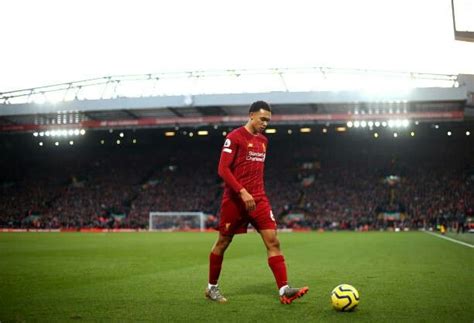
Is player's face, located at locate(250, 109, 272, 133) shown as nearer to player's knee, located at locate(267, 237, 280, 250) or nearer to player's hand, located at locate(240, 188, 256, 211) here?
player's hand, located at locate(240, 188, 256, 211)

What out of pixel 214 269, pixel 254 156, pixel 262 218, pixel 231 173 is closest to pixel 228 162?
pixel 231 173

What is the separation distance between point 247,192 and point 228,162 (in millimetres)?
459

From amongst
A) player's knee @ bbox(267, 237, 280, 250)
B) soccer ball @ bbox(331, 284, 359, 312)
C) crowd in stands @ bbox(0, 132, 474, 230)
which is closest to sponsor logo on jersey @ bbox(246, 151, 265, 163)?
player's knee @ bbox(267, 237, 280, 250)

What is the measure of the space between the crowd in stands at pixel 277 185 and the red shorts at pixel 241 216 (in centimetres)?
3636

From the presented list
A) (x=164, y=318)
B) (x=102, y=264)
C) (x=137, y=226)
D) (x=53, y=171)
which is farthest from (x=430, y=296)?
(x=53, y=171)

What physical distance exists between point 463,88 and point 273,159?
806 inches

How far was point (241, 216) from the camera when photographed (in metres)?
6.68

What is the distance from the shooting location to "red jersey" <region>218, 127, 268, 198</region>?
664cm

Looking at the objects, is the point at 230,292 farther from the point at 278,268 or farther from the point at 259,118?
the point at 259,118

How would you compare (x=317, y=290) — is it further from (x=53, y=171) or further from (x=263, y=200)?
(x=53, y=171)

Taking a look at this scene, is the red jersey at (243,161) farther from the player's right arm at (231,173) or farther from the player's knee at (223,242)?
the player's knee at (223,242)

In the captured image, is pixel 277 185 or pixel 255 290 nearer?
pixel 255 290

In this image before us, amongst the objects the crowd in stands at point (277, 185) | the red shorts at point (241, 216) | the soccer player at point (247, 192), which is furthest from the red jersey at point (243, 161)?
the crowd in stands at point (277, 185)

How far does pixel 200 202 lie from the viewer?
160 feet
